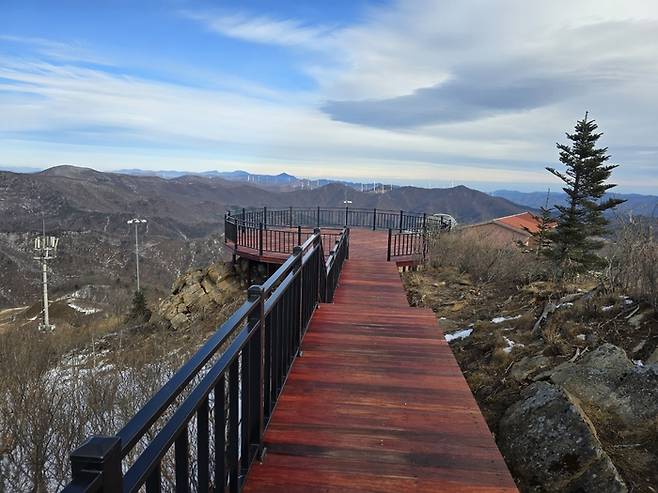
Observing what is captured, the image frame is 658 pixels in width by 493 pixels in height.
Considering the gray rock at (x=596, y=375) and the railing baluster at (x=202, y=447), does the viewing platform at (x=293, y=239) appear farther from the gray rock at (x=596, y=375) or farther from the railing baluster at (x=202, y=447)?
the railing baluster at (x=202, y=447)

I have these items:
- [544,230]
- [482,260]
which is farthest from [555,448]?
[544,230]

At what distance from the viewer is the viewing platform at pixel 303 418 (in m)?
1.50

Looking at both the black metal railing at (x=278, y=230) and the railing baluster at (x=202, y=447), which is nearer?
the railing baluster at (x=202, y=447)

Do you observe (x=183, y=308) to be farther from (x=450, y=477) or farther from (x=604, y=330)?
(x=450, y=477)

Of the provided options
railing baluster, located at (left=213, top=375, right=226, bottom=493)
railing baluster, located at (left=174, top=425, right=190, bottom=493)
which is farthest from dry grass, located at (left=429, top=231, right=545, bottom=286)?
railing baluster, located at (left=174, top=425, right=190, bottom=493)

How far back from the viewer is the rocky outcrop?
50.5 feet

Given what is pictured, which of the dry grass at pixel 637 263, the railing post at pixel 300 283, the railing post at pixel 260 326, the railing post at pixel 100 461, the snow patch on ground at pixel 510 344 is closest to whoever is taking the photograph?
the railing post at pixel 100 461

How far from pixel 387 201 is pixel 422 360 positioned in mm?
194191

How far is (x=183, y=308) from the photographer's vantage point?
1622 cm

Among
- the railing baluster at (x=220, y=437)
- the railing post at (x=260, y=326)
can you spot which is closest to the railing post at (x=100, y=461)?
the railing baluster at (x=220, y=437)

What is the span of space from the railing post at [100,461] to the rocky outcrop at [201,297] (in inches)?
556

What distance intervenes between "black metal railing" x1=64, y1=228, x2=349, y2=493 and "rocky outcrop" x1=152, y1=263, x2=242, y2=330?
11270 mm

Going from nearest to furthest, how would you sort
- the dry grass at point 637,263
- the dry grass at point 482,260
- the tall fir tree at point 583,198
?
the dry grass at point 637,263 → the dry grass at point 482,260 → the tall fir tree at point 583,198

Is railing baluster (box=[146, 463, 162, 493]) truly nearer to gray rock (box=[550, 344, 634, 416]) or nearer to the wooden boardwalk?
the wooden boardwalk
